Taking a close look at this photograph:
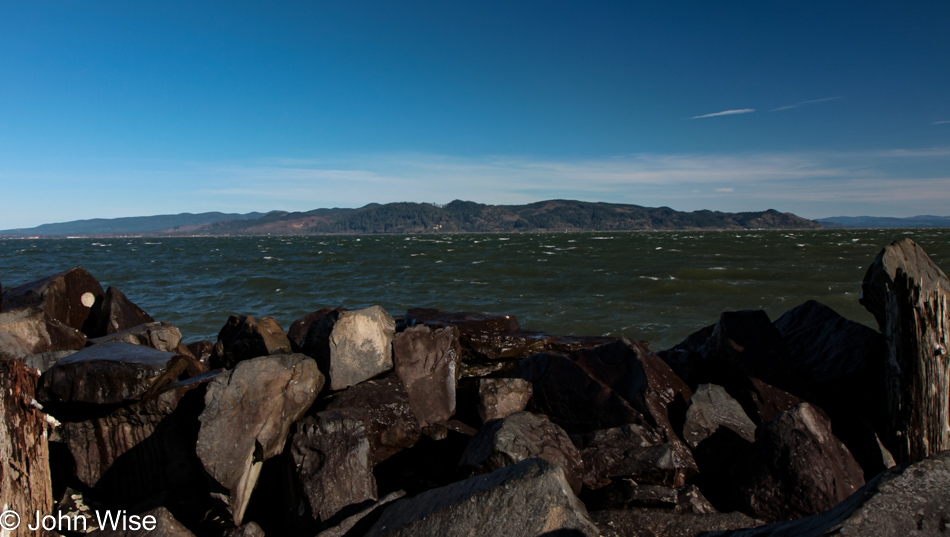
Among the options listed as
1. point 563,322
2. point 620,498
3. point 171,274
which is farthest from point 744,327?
point 171,274

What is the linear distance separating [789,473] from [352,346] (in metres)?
3.59

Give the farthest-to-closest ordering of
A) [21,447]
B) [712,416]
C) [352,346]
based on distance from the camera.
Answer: [352,346]
[712,416]
[21,447]

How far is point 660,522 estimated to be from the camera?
3.58 metres

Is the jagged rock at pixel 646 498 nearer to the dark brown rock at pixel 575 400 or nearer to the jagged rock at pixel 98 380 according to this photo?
the dark brown rock at pixel 575 400

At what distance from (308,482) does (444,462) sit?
1.22 meters

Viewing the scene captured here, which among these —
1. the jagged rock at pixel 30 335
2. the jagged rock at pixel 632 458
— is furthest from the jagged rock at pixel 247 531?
the jagged rock at pixel 30 335

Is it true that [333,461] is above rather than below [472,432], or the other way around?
above

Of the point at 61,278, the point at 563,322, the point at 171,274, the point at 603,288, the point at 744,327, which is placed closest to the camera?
the point at 744,327

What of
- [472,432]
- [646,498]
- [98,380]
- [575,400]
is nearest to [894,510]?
[646,498]

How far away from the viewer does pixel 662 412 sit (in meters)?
4.84

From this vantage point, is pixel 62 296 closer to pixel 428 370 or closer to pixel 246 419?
pixel 246 419

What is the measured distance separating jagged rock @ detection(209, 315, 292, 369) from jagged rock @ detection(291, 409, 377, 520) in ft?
6.10

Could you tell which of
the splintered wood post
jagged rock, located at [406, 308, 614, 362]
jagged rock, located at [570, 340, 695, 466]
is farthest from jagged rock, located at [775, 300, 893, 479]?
jagged rock, located at [406, 308, 614, 362]

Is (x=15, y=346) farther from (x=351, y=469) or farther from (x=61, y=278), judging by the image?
(x=351, y=469)
